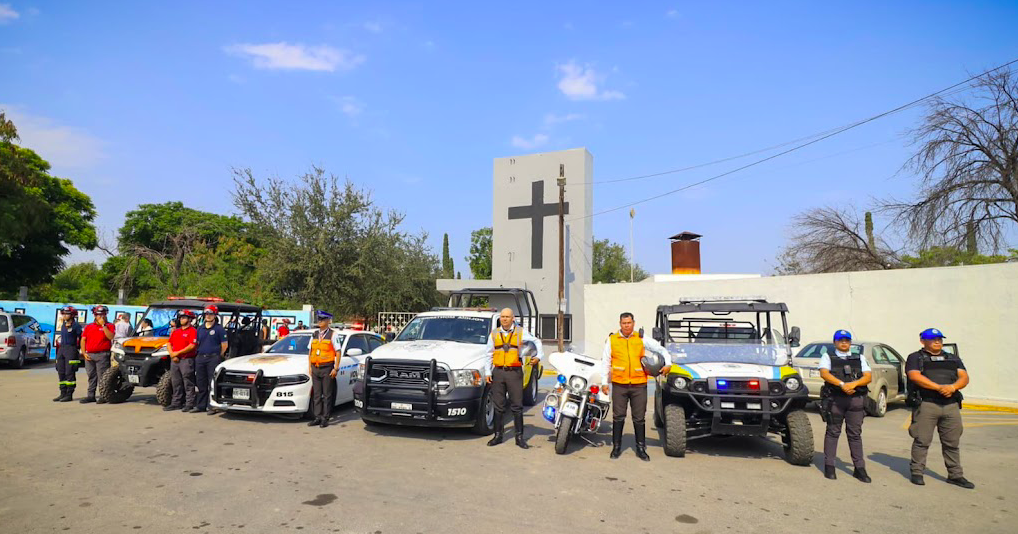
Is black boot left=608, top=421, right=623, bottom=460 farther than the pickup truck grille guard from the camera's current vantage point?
No

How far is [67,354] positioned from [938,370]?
14.0m

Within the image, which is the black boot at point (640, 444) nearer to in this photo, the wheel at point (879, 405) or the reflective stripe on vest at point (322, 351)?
the reflective stripe on vest at point (322, 351)

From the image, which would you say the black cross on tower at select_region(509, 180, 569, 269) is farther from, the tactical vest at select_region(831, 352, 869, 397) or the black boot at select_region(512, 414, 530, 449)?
the tactical vest at select_region(831, 352, 869, 397)

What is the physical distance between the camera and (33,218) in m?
23.2

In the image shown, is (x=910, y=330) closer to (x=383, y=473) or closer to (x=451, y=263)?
(x=383, y=473)

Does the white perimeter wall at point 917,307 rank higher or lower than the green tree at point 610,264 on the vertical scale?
lower

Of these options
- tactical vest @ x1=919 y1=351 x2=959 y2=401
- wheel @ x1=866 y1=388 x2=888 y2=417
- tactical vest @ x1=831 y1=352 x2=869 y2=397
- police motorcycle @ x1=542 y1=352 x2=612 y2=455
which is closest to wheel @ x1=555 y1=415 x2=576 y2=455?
police motorcycle @ x1=542 y1=352 x2=612 y2=455

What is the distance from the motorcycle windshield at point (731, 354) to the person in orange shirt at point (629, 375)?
0.83m

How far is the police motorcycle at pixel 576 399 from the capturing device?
806cm

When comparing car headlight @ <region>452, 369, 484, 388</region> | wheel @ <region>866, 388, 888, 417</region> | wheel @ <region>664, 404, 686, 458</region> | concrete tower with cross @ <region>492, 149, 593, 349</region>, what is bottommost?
wheel @ <region>866, 388, 888, 417</region>

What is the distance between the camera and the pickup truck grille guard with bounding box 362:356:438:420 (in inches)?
332

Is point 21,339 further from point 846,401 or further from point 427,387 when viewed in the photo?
point 846,401

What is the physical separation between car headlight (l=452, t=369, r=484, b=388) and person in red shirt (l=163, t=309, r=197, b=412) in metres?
5.29

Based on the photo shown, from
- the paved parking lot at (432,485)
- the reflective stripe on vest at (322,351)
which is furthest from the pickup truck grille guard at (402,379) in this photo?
the reflective stripe on vest at (322,351)
